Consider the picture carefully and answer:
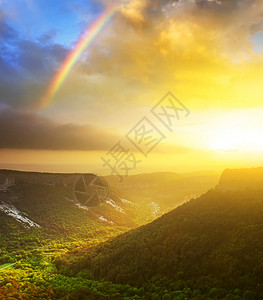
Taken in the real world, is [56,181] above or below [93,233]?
above

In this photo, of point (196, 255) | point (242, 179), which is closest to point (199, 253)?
point (196, 255)

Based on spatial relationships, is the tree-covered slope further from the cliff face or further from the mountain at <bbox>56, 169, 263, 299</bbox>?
the cliff face

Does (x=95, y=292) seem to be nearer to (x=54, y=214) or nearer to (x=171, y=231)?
(x=171, y=231)

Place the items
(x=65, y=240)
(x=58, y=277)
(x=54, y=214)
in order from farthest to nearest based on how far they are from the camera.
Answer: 1. (x=54, y=214)
2. (x=65, y=240)
3. (x=58, y=277)

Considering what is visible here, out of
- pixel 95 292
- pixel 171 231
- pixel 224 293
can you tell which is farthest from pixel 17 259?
pixel 224 293

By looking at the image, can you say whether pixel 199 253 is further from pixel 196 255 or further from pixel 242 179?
pixel 242 179

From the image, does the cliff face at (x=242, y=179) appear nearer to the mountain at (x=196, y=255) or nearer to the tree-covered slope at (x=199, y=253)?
the mountain at (x=196, y=255)

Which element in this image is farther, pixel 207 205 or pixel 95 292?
pixel 207 205
